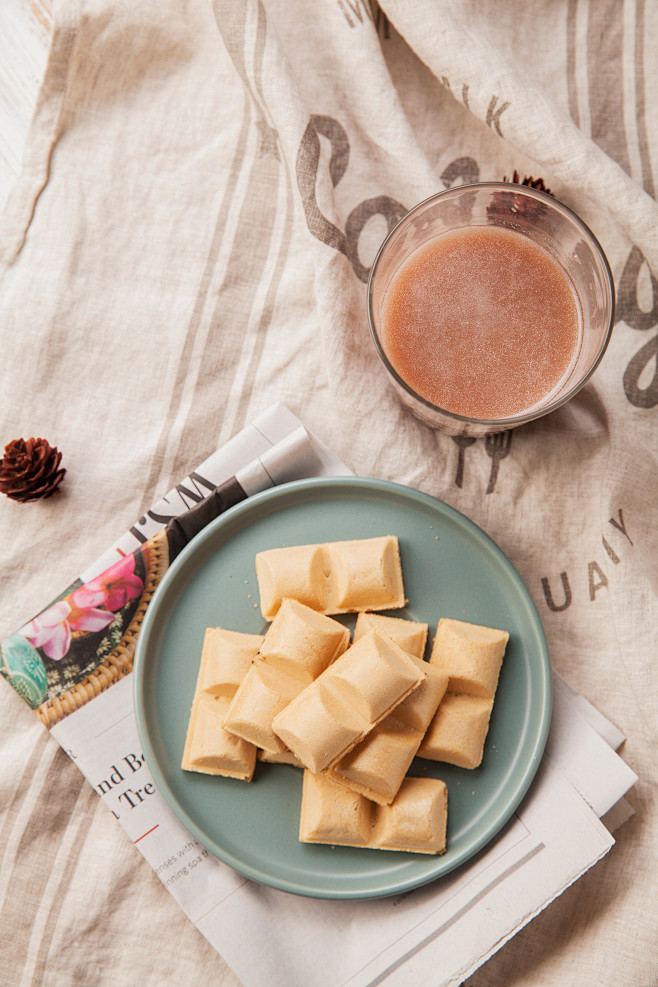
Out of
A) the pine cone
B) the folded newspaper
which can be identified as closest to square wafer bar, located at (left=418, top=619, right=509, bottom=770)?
the folded newspaper

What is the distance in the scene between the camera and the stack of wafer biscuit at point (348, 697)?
908 mm

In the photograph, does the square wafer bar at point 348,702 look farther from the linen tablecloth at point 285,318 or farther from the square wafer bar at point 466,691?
the linen tablecloth at point 285,318

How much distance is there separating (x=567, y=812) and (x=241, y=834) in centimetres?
46

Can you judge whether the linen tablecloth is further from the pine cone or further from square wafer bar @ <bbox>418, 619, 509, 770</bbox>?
square wafer bar @ <bbox>418, 619, 509, 770</bbox>

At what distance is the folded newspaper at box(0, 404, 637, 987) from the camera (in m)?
0.97

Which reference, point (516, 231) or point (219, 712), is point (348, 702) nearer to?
point (219, 712)

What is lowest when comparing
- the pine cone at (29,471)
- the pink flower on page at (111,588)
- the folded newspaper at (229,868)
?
the folded newspaper at (229,868)

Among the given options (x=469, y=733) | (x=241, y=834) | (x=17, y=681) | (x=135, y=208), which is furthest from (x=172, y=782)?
(x=135, y=208)

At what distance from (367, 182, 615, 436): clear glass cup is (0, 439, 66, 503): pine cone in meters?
0.54

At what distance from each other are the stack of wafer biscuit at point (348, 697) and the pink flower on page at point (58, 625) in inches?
7.6

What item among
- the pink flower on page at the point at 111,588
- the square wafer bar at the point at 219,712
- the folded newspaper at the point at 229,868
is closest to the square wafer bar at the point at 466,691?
the folded newspaper at the point at 229,868

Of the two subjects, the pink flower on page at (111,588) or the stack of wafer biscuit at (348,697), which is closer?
the stack of wafer biscuit at (348,697)

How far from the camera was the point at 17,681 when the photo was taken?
1.03 metres

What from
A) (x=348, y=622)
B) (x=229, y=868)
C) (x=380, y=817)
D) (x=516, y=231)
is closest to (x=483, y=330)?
(x=516, y=231)
